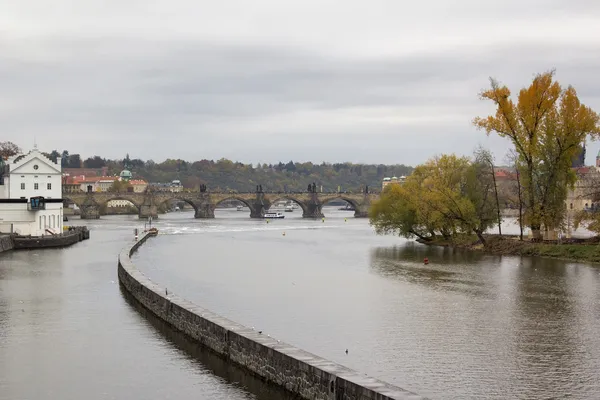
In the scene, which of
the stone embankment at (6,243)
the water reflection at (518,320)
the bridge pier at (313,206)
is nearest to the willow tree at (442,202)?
the water reflection at (518,320)

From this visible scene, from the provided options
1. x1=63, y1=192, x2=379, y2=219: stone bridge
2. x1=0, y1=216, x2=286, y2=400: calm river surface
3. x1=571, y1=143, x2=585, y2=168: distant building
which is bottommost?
x1=0, y1=216, x2=286, y2=400: calm river surface

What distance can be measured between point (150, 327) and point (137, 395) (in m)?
9.88

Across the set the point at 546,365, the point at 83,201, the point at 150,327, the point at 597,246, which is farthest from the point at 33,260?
the point at 83,201

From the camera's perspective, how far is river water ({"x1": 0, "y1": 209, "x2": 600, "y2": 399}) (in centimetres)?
2377

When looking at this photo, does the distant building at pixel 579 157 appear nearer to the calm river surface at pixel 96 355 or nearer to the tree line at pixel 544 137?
the tree line at pixel 544 137

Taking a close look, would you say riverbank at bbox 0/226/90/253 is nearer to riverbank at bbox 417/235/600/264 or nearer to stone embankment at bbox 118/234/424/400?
riverbank at bbox 417/235/600/264

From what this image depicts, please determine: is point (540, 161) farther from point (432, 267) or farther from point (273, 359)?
point (273, 359)

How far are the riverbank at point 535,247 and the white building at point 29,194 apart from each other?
3556 cm

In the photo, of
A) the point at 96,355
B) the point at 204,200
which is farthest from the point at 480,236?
the point at 204,200

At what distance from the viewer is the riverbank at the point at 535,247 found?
192 ft

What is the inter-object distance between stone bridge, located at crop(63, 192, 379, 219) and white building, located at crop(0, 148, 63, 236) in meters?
65.2

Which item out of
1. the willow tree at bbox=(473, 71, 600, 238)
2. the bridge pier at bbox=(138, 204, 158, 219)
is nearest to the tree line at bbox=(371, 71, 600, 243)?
the willow tree at bbox=(473, 71, 600, 238)

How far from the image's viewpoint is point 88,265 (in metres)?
57.6

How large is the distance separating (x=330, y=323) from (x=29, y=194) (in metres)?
49.8
